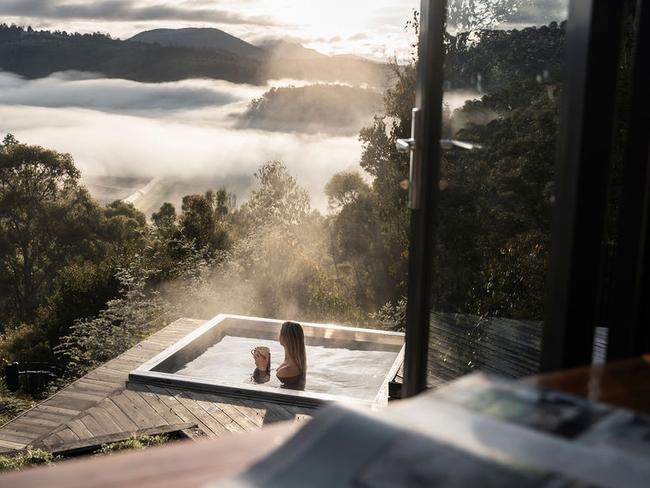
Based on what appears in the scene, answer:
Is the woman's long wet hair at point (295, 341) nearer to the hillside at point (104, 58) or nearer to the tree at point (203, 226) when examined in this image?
the tree at point (203, 226)

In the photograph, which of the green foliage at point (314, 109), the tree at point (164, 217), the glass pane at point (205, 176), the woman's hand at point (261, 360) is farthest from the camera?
the green foliage at point (314, 109)

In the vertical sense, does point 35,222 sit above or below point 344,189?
below

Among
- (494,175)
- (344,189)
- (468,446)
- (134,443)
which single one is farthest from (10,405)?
(468,446)

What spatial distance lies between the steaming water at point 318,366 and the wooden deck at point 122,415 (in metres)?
1.01

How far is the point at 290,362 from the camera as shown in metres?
5.69

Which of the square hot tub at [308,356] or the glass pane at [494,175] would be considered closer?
the glass pane at [494,175]

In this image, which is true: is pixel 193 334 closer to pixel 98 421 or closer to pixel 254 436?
pixel 98 421

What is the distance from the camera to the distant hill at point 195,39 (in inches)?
802

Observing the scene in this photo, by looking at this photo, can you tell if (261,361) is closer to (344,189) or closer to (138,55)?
(344,189)

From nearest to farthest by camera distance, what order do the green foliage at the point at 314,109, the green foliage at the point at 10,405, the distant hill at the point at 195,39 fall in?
the green foliage at the point at 10,405, the green foliage at the point at 314,109, the distant hill at the point at 195,39

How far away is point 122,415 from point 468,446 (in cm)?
431

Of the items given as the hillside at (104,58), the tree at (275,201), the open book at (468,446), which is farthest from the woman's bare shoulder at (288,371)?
the hillside at (104,58)

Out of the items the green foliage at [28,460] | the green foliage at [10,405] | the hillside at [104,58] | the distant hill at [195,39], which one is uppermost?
the distant hill at [195,39]

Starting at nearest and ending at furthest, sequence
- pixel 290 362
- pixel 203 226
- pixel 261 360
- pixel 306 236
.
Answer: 1. pixel 290 362
2. pixel 261 360
3. pixel 306 236
4. pixel 203 226
